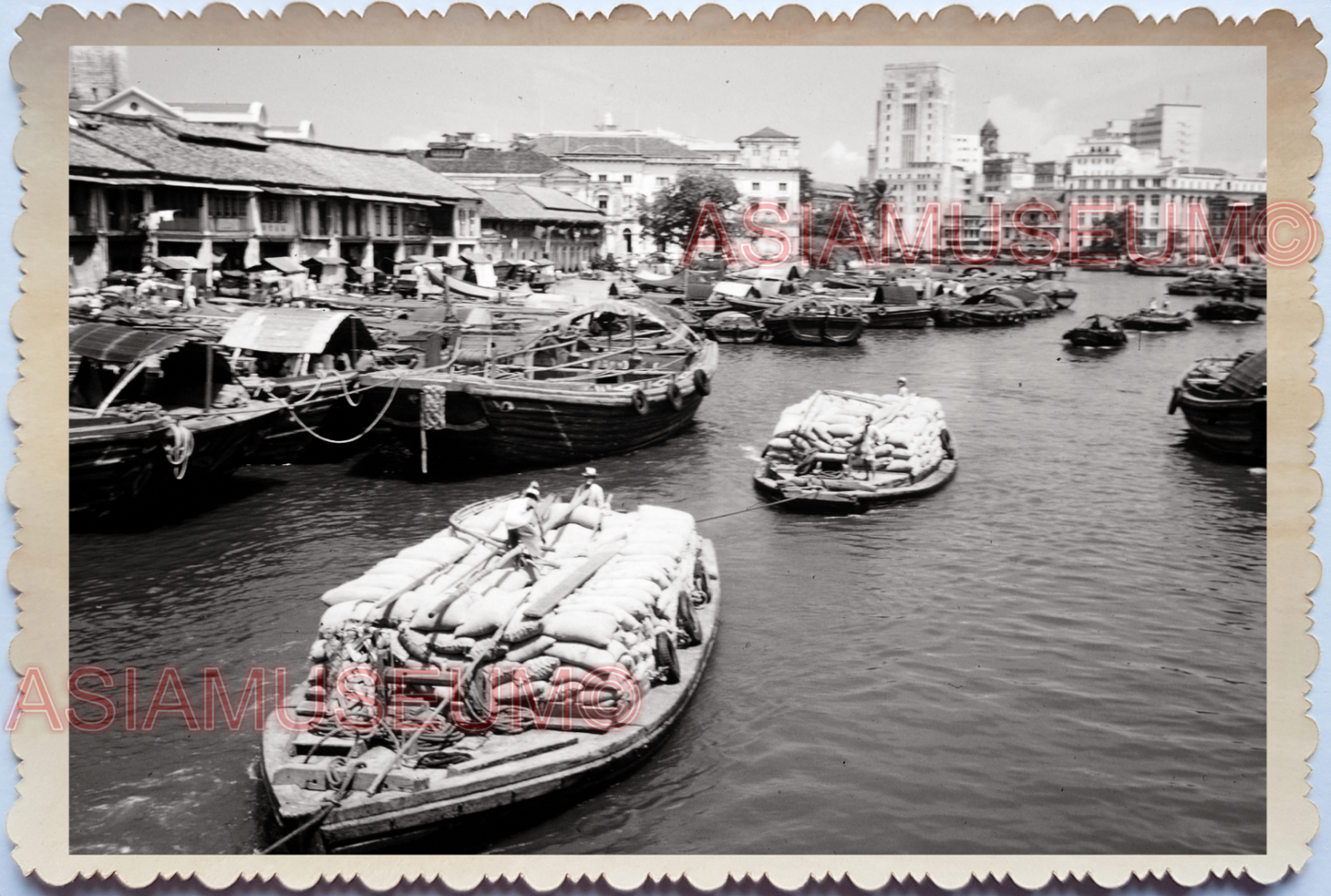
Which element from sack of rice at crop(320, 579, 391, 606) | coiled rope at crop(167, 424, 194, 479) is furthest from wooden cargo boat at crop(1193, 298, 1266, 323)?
coiled rope at crop(167, 424, 194, 479)

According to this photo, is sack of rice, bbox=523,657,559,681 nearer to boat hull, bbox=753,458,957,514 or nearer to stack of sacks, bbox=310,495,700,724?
stack of sacks, bbox=310,495,700,724

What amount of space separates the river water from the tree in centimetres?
272

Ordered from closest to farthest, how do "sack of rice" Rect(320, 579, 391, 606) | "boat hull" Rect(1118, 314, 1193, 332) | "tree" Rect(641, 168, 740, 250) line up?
1. "sack of rice" Rect(320, 579, 391, 606)
2. "tree" Rect(641, 168, 740, 250)
3. "boat hull" Rect(1118, 314, 1193, 332)

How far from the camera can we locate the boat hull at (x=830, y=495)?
13.1 m

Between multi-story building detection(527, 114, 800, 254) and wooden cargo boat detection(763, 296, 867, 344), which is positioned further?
wooden cargo boat detection(763, 296, 867, 344)

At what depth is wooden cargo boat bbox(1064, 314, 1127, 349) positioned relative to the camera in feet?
49.4

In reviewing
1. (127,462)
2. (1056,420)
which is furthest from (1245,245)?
(127,462)

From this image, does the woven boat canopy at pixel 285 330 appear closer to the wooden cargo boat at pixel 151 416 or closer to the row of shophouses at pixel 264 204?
the wooden cargo boat at pixel 151 416

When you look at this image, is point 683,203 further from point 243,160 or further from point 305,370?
point 305,370

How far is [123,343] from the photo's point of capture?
11930 mm

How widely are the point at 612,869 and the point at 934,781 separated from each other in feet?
7.66

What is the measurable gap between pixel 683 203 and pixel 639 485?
10.9 ft

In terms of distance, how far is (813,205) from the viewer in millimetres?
9883

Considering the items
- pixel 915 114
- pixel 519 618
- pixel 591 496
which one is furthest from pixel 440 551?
pixel 915 114
